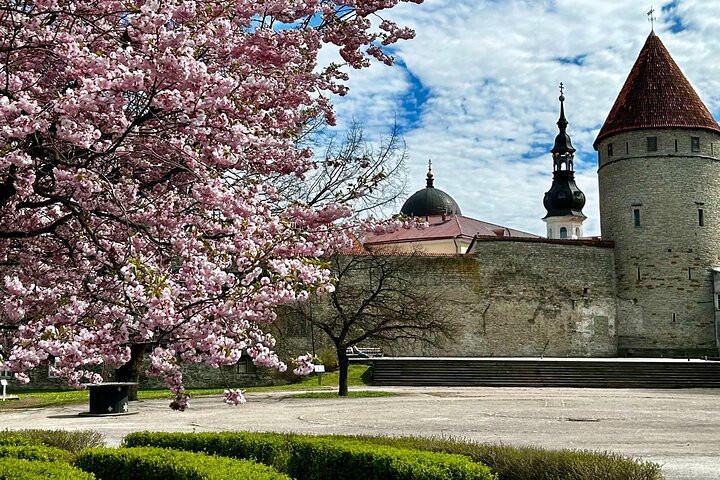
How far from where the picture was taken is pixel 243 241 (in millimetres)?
5098

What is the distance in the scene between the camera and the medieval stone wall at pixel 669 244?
105ft

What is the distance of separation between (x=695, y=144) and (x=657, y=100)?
7.70 feet

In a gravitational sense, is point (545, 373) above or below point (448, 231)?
below

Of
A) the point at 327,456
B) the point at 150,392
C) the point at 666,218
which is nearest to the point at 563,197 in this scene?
the point at 666,218

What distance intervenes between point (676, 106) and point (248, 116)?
3086cm

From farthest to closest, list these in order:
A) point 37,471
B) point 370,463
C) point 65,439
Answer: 1. point 65,439
2. point 370,463
3. point 37,471

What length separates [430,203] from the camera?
184ft

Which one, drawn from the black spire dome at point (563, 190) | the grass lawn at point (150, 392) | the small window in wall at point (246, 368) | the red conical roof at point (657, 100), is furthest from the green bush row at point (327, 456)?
the black spire dome at point (563, 190)

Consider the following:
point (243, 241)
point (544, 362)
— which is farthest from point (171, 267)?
point (544, 362)

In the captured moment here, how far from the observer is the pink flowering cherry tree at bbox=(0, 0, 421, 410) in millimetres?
4457

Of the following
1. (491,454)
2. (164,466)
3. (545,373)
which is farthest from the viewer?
(545,373)

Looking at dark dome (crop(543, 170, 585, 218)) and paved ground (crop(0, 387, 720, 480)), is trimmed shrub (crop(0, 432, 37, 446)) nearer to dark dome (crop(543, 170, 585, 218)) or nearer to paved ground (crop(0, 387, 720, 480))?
paved ground (crop(0, 387, 720, 480))

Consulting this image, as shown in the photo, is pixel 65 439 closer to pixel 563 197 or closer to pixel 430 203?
pixel 430 203

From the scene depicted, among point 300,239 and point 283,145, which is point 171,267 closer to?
point 300,239
